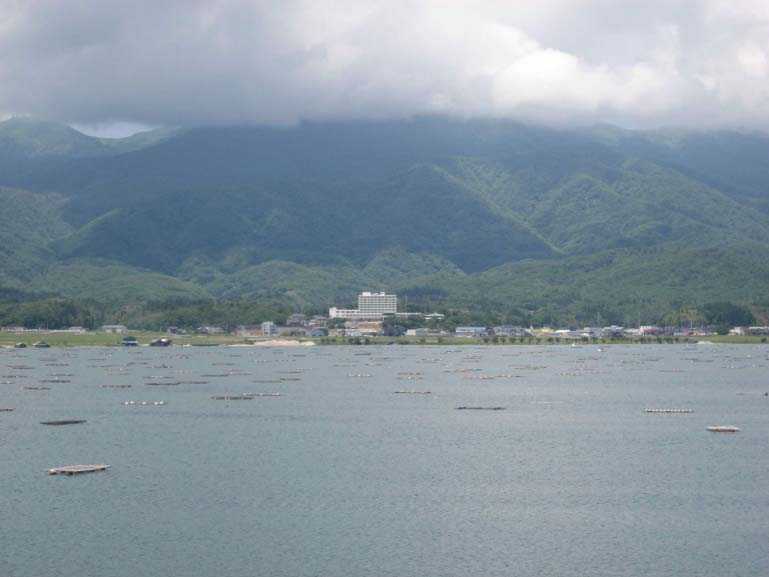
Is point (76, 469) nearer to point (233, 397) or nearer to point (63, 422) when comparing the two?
point (63, 422)

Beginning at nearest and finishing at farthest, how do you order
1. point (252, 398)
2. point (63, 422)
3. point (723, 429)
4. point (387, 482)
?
point (387, 482) → point (723, 429) → point (63, 422) → point (252, 398)

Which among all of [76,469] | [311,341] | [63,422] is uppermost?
[311,341]

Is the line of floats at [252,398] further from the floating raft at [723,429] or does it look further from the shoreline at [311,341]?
the shoreline at [311,341]

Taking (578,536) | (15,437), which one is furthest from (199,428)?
(578,536)

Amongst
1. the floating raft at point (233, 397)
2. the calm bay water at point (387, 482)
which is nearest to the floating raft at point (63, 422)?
the calm bay water at point (387, 482)

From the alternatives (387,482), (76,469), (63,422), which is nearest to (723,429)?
(387,482)
